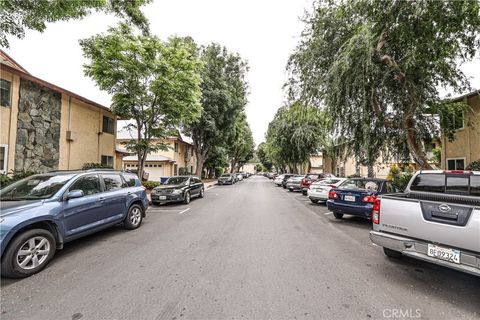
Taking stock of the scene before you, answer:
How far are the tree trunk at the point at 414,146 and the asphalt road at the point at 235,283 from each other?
19.3ft

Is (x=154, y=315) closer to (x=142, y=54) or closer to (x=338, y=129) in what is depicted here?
(x=338, y=129)

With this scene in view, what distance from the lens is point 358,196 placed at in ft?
23.7

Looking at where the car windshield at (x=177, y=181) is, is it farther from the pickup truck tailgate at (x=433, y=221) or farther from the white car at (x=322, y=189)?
the pickup truck tailgate at (x=433, y=221)

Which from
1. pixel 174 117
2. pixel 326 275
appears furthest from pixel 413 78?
pixel 174 117

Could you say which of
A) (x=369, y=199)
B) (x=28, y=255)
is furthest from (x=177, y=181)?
(x=369, y=199)

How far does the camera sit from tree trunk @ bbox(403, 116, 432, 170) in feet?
29.7

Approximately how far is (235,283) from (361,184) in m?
6.32

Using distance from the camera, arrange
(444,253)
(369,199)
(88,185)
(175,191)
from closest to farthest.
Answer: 1. (444,253)
2. (88,185)
3. (369,199)
4. (175,191)

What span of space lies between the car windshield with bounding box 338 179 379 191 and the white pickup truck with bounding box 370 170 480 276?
288 centimetres

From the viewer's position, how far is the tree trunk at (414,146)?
9.05 m

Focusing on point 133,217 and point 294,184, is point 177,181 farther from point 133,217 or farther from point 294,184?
point 294,184

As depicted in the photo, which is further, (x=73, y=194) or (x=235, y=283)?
(x=73, y=194)

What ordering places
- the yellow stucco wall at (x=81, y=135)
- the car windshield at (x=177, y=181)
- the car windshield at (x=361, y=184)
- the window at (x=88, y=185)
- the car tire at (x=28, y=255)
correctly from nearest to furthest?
1. the car tire at (x=28, y=255)
2. the window at (x=88, y=185)
3. the car windshield at (x=361, y=184)
4. the yellow stucco wall at (x=81, y=135)
5. the car windshield at (x=177, y=181)

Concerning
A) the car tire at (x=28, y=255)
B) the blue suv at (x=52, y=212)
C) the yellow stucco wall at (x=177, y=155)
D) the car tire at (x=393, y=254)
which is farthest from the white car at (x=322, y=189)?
the yellow stucco wall at (x=177, y=155)
